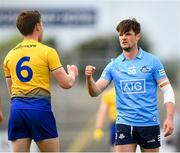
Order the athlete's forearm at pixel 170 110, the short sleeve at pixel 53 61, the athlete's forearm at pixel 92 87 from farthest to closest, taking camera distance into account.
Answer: the athlete's forearm at pixel 92 87 → the athlete's forearm at pixel 170 110 → the short sleeve at pixel 53 61

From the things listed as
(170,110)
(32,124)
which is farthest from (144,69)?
(32,124)

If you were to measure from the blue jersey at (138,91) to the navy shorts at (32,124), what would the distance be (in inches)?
31.4

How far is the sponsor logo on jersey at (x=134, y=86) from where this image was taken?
773 cm

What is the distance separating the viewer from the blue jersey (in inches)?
305

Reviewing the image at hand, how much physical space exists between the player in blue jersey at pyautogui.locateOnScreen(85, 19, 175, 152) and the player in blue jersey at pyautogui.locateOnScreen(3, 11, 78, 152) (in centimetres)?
52

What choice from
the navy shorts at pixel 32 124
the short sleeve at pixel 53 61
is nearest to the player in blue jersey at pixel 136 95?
the short sleeve at pixel 53 61

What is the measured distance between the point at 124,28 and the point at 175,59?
18.1 meters

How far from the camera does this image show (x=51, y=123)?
744cm

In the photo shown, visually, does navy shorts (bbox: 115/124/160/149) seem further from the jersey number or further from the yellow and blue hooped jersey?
the jersey number

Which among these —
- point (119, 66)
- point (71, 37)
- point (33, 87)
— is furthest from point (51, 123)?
point (71, 37)

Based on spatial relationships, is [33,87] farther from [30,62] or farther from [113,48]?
[113,48]

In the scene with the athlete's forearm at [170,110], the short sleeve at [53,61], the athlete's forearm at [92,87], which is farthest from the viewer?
the athlete's forearm at [92,87]

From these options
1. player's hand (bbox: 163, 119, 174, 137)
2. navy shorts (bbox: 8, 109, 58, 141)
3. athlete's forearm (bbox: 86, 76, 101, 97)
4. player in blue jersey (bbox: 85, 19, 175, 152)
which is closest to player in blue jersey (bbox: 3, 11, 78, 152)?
navy shorts (bbox: 8, 109, 58, 141)

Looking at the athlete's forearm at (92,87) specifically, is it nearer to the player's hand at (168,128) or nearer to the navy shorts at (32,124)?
the navy shorts at (32,124)
